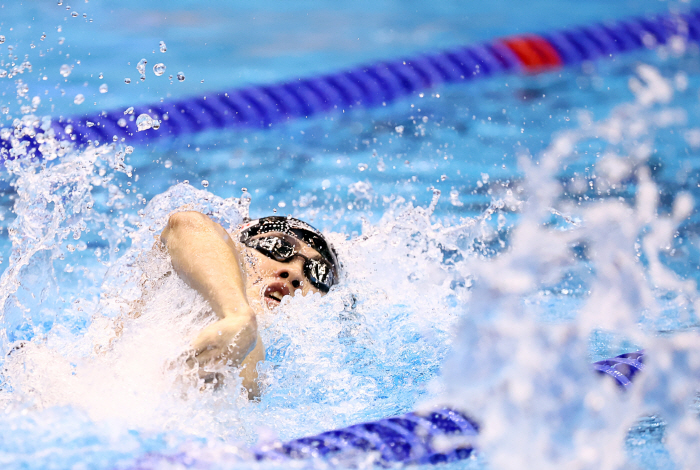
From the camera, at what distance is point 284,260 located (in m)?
1.81

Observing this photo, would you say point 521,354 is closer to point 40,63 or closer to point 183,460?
point 183,460

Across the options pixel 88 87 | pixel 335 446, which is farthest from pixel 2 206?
pixel 335 446

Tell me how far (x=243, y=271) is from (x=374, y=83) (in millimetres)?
2985

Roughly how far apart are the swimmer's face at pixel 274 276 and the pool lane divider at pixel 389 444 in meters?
0.49

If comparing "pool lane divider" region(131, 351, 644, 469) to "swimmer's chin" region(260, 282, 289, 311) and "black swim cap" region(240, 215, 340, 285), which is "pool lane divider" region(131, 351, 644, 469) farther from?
"black swim cap" region(240, 215, 340, 285)

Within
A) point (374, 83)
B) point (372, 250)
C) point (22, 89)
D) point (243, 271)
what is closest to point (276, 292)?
point (243, 271)

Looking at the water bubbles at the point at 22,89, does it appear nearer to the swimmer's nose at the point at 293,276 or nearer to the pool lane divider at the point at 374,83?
the pool lane divider at the point at 374,83

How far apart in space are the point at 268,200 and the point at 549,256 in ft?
8.32

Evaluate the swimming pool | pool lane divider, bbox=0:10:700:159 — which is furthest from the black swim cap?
pool lane divider, bbox=0:10:700:159

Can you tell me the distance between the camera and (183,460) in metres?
1.20

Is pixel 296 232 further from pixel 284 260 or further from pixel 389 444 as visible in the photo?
pixel 389 444

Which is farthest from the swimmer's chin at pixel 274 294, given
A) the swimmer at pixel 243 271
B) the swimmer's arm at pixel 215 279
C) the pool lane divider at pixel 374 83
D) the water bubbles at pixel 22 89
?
the pool lane divider at pixel 374 83

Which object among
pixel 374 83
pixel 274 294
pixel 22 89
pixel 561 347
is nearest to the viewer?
pixel 561 347

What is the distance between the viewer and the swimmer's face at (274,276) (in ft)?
5.75
